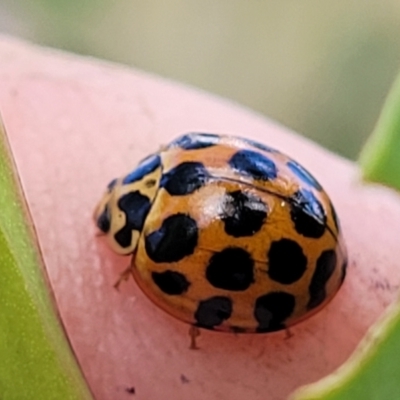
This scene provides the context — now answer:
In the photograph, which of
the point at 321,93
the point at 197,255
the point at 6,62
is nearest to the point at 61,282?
the point at 197,255

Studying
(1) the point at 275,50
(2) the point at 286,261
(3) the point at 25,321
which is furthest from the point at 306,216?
(1) the point at 275,50

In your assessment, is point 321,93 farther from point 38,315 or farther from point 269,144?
point 38,315

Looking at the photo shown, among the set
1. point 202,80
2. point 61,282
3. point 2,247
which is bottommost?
point 202,80

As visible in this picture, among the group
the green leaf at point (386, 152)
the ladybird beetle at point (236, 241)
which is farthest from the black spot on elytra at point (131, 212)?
the green leaf at point (386, 152)

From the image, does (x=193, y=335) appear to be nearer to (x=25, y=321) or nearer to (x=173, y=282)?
(x=173, y=282)

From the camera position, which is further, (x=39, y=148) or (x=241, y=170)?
(x=39, y=148)

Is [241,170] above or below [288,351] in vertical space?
above
